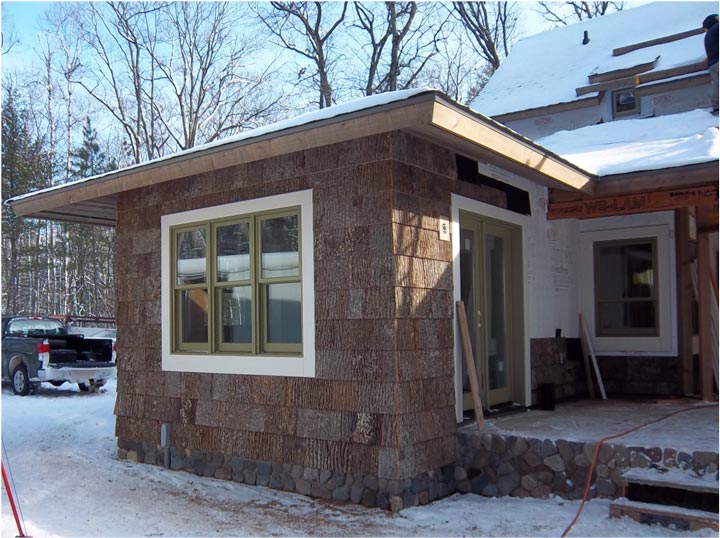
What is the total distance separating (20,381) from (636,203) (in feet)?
35.7

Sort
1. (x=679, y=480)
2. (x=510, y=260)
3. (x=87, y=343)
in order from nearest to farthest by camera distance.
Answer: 1. (x=679, y=480)
2. (x=510, y=260)
3. (x=87, y=343)

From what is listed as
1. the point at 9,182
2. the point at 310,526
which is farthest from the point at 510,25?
the point at 310,526

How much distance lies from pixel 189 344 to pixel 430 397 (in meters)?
2.65

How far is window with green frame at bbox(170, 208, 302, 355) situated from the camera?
5.91m

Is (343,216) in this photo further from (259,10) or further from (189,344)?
(259,10)

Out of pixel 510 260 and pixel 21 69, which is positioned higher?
pixel 21 69

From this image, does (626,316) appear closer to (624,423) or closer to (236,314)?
(624,423)

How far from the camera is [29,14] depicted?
2359 cm

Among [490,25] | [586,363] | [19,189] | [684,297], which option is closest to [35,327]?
[586,363]

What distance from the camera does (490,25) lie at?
23719 millimetres

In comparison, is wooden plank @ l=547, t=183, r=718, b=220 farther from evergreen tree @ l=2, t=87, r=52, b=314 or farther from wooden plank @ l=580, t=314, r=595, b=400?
evergreen tree @ l=2, t=87, r=52, b=314

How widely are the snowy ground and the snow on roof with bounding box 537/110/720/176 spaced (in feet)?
10.9

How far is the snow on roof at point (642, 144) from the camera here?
6516 millimetres

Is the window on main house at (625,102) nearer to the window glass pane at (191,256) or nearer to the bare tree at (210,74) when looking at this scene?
the window glass pane at (191,256)
